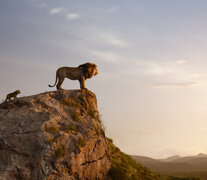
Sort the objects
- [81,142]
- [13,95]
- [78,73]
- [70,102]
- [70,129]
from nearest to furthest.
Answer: [81,142], [70,129], [13,95], [70,102], [78,73]

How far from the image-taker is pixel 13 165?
8.33 metres

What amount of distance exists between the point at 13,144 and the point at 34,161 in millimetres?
1146

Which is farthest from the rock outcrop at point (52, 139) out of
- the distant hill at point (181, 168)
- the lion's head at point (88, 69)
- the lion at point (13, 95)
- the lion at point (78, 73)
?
the distant hill at point (181, 168)

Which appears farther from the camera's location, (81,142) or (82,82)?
(82,82)

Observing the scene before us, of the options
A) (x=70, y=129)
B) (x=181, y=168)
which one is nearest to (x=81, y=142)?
(x=70, y=129)

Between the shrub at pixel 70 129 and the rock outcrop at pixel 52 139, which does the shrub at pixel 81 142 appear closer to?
the rock outcrop at pixel 52 139

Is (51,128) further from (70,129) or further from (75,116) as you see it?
(75,116)

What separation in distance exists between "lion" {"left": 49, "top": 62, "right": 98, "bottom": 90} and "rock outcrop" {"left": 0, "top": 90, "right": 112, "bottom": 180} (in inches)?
25.7

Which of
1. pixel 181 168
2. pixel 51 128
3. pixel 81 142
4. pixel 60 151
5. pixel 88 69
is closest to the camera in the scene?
pixel 60 151

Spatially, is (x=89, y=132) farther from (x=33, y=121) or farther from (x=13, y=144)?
(x=13, y=144)

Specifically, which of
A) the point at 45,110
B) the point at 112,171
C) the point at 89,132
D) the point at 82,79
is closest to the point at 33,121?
the point at 45,110

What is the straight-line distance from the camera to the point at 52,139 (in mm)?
9102

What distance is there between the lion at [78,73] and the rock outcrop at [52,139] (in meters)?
0.65

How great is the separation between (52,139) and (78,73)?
434 cm
